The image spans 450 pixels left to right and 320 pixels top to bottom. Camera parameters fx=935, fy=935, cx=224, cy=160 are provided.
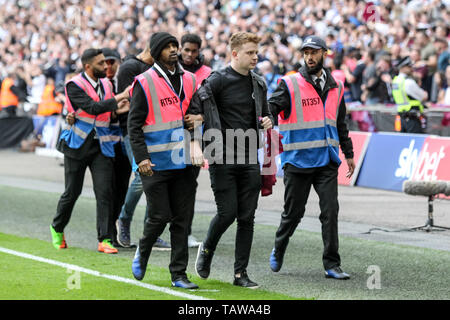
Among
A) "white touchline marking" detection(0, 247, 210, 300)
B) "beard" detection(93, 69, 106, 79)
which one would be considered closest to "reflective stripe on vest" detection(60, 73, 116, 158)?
"beard" detection(93, 69, 106, 79)

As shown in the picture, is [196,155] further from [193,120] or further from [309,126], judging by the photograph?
[309,126]

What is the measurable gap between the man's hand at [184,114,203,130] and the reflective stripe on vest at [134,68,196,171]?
6 centimetres

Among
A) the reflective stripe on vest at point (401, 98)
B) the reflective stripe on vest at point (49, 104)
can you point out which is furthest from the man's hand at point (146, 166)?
the reflective stripe on vest at point (49, 104)

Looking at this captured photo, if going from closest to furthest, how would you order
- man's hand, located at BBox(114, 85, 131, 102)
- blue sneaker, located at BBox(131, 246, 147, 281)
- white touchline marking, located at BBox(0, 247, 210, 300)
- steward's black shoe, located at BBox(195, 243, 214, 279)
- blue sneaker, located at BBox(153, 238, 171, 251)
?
white touchline marking, located at BBox(0, 247, 210, 300)
blue sneaker, located at BBox(131, 246, 147, 281)
steward's black shoe, located at BBox(195, 243, 214, 279)
man's hand, located at BBox(114, 85, 131, 102)
blue sneaker, located at BBox(153, 238, 171, 251)

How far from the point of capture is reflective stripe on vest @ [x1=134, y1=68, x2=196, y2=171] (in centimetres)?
789

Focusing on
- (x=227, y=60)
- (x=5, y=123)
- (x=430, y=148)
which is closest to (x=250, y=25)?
(x=227, y=60)

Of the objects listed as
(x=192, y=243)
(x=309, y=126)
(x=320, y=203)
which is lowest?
(x=192, y=243)

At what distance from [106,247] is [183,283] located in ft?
7.89

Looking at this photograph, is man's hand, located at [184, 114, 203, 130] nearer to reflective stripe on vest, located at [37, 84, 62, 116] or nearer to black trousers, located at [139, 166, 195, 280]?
black trousers, located at [139, 166, 195, 280]

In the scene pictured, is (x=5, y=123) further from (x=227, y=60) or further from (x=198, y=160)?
(x=198, y=160)

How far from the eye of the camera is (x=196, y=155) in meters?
7.66

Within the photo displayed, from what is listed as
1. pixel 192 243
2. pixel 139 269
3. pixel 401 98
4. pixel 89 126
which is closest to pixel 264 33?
pixel 401 98

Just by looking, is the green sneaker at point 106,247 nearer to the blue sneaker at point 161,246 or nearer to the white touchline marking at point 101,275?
the blue sneaker at point 161,246

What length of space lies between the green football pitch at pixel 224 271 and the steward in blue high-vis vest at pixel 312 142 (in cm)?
43
